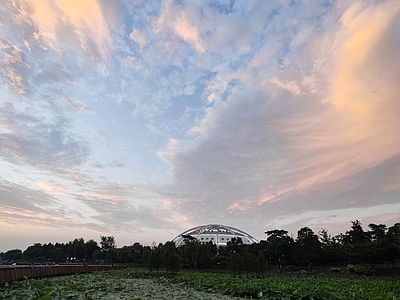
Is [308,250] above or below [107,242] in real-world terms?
below

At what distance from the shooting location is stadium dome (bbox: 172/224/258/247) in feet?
261

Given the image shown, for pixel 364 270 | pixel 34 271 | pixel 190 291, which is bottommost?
pixel 190 291

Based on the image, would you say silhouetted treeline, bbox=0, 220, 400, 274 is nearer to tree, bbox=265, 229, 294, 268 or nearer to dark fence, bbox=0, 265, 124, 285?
tree, bbox=265, 229, 294, 268

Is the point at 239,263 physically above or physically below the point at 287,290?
above

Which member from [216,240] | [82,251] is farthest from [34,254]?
[216,240]

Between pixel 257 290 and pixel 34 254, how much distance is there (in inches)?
4634

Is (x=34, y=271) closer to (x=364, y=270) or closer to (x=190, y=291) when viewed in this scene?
(x=190, y=291)

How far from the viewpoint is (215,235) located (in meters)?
82.9

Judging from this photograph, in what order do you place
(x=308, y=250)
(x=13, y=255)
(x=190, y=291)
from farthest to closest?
(x=13, y=255), (x=308, y=250), (x=190, y=291)

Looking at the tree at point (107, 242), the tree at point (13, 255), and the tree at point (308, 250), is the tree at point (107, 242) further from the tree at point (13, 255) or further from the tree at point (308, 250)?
the tree at point (308, 250)

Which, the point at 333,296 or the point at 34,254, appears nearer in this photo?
the point at 333,296

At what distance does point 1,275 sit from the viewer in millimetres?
14023

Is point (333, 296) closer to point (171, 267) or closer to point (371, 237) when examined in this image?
point (171, 267)

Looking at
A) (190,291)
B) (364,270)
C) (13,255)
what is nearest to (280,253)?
(364,270)
